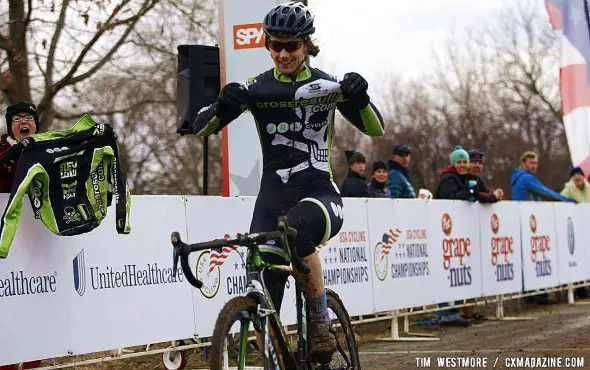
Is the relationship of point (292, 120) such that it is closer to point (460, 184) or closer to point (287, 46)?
point (287, 46)

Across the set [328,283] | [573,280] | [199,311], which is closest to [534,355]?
[328,283]

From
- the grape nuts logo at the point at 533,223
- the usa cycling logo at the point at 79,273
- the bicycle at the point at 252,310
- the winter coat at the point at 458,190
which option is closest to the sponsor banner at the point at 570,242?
the grape nuts logo at the point at 533,223

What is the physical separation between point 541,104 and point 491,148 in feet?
18.2

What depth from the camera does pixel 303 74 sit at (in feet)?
23.6

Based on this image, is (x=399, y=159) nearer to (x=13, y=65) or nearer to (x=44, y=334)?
Result: (x=13, y=65)

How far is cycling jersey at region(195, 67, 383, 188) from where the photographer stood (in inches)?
279

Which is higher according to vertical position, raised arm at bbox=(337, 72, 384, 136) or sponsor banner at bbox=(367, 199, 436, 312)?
raised arm at bbox=(337, 72, 384, 136)

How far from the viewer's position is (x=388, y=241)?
13836 mm

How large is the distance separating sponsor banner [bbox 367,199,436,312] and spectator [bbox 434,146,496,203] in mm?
1152

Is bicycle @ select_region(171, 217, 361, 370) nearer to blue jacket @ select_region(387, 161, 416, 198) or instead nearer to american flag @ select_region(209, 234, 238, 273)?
american flag @ select_region(209, 234, 238, 273)

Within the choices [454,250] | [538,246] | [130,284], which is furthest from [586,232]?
[130,284]

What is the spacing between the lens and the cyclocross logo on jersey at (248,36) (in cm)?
1235

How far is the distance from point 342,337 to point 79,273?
8.98 feet

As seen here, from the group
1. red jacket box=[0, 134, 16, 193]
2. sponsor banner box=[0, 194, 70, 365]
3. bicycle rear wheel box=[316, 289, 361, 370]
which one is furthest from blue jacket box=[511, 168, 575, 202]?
bicycle rear wheel box=[316, 289, 361, 370]
